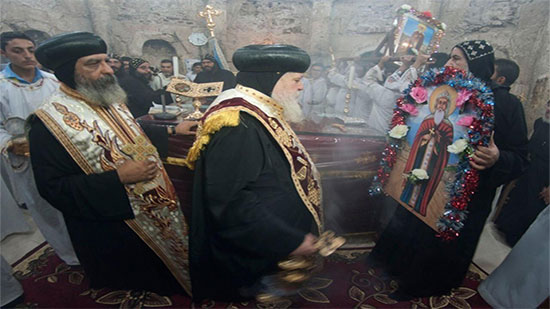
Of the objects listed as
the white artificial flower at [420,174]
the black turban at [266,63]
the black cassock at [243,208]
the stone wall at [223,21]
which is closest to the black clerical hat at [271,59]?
the black turban at [266,63]

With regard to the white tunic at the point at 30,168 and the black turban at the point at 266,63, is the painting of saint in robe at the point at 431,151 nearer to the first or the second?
the black turban at the point at 266,63

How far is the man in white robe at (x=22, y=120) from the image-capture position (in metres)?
2.58

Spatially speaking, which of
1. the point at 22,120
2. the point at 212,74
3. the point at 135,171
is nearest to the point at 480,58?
the point at 135,171

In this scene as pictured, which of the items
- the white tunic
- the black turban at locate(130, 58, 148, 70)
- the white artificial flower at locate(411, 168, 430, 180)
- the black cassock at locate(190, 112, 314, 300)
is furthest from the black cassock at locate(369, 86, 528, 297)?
the black turban at locate(130, 58, 148, 70)

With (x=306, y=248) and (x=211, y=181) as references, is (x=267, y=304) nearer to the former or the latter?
(x=306, y=248)

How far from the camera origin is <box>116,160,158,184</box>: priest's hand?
5.76 ft

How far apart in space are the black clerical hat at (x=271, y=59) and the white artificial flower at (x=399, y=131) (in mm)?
1161

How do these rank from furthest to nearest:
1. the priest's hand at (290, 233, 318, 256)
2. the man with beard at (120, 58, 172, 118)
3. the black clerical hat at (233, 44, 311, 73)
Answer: the man with beard at (120, 58, 172, 118)
the black clerical hat at (233, 44, 311, 73)
the priest's hand at (290, 233, 318, 256)

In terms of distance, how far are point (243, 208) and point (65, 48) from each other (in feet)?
5.18

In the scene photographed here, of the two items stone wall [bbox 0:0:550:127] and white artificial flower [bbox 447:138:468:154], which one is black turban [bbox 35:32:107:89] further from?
stone wall [bbox 0:0:550:127]

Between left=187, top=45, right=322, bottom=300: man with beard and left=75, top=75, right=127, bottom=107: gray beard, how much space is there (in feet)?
2.74

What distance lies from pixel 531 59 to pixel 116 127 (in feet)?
23.9

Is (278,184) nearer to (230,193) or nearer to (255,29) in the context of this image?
(230,193)

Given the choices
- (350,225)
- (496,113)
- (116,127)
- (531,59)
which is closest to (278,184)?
(116,127)
